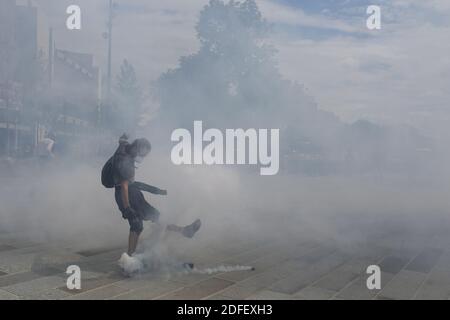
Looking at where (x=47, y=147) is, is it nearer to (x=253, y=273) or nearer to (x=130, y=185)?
(x=130, y=185)

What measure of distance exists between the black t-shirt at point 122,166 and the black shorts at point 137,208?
16 cm

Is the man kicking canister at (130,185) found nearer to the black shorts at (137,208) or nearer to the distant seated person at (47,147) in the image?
the black shorts at (137,208)

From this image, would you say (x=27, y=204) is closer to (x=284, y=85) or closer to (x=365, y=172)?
(x=284, y=85)

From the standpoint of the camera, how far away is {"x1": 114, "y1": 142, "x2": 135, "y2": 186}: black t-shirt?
→ 4016 millimetres

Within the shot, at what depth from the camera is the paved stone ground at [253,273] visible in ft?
11.5

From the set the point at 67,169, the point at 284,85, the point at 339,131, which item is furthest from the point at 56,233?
the point at 339,131

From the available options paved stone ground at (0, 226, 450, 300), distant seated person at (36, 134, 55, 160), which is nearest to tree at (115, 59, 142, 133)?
distant seated person at (36, 134, 55, 160)

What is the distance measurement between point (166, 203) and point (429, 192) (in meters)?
9.26

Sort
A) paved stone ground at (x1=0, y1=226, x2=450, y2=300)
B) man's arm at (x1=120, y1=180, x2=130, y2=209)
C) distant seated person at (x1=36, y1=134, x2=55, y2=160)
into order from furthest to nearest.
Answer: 1. distant seated person at (x1=36, y1=134, x2=55, y2=160)
2. man's arm at (x1=120, y1=180, x2=130, y2=209)
3. paved stone ground at (x1=0, y1=226, x2=450, y2=300)

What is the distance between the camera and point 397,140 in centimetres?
1109

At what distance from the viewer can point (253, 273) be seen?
13.7ft

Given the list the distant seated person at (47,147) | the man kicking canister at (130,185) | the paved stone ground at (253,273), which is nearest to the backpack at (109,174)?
the man kicking canister at (130,185)

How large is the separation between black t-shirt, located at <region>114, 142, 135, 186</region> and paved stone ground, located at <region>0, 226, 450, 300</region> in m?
0.93

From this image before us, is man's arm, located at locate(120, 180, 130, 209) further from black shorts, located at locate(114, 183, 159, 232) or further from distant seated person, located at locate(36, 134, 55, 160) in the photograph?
distant seated person, located at locate(36, 134, 55, 160)
